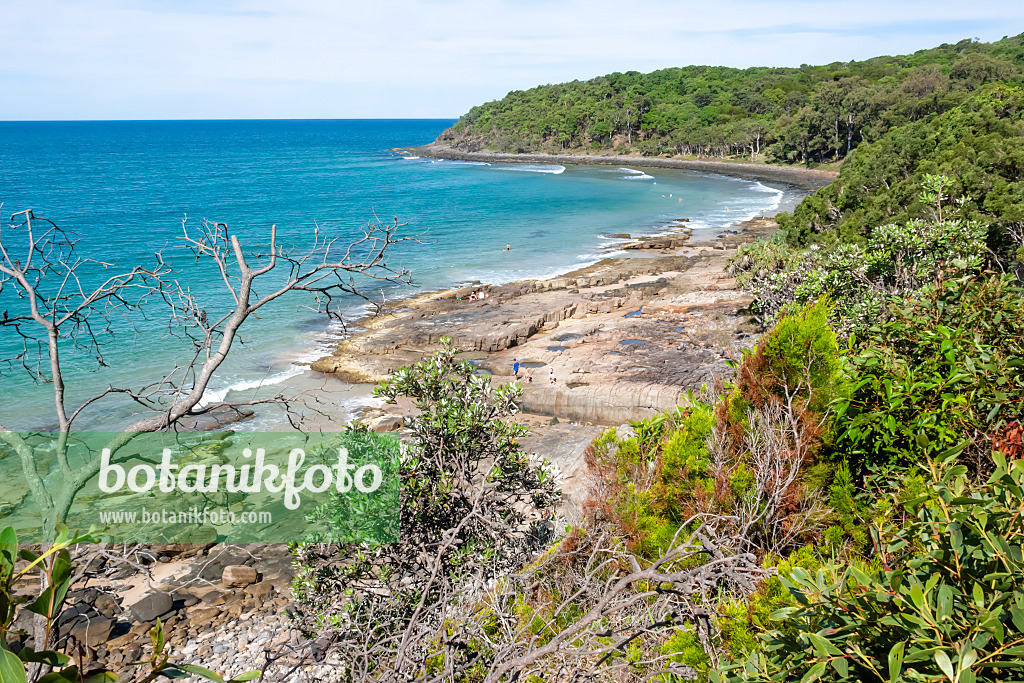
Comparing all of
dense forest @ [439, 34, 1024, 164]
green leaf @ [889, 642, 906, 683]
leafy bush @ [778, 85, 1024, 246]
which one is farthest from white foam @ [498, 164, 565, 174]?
green leaf @ [889, 642, 906, 683]

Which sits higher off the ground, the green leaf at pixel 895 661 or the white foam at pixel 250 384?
the green leaf at pixel 895 661

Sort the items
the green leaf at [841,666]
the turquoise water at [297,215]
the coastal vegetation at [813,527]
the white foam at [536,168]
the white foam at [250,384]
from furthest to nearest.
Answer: the white foam at [536,168] < the turquoise water at [297,215] < the white foam at [250,384] < the coastal vegetation at [813,527] < the green leaf at [841,666]

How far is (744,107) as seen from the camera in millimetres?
106562

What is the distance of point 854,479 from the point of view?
694cm

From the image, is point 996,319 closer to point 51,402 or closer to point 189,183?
point 51,402

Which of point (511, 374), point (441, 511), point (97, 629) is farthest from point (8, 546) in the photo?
point (511, 374)

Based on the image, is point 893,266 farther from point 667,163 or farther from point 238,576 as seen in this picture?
point 667,163

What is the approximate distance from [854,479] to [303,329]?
82.1 ft

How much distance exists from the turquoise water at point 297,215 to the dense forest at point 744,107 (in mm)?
12657

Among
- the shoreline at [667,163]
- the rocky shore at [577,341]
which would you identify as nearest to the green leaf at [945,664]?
the rocky shore at [577,341]

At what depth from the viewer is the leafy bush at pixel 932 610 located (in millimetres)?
2246

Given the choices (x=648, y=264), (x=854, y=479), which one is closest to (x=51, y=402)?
(x=854, y=479)

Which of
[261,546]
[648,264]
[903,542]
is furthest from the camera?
[648,264]

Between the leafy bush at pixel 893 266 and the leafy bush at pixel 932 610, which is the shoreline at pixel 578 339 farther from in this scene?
the leafy bush at pixel 932 610
